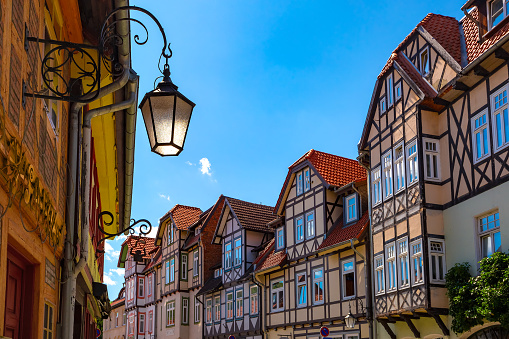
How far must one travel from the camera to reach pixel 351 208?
25.5m

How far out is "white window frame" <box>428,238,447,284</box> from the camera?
18016 millimetres

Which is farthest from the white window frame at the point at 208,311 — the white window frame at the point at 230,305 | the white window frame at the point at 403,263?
the white window frame at the point at 403,263

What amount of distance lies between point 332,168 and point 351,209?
10.3 feet

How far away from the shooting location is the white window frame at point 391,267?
66.0 feet

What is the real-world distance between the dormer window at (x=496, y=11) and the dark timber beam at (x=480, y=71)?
168 cm

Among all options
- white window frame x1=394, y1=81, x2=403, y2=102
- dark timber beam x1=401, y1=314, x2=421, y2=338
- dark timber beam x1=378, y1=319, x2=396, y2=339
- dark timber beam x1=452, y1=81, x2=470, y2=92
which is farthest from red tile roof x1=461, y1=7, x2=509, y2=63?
dark timber beam x1=378, y1=319, x2=396, y2=339

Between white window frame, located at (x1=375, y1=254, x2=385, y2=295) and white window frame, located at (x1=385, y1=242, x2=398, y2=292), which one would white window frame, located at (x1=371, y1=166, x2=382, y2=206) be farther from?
white window frame, located at (x1=375, y1=254, x2=385, y2=295)

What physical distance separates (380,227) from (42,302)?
55.4 feet

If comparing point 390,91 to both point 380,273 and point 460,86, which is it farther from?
point 380,273

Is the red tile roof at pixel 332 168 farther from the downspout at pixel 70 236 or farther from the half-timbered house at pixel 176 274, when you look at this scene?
the downspout at pixel 70 236

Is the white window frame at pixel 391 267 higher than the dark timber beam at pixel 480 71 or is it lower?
lower

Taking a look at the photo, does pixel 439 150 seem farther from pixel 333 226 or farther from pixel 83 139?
pixel 83 139

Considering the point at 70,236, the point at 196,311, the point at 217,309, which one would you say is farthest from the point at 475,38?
the point at 196,311

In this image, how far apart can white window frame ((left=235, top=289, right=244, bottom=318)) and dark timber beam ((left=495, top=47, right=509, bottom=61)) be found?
2042cm
